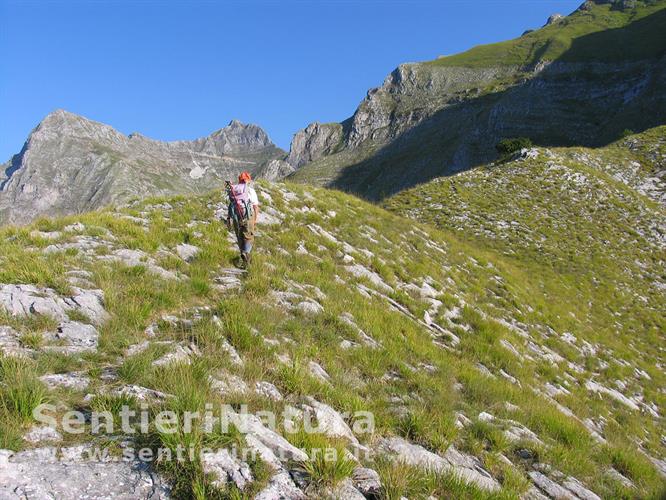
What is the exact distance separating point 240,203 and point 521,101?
113m

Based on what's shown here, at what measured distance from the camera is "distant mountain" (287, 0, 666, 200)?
281 ft

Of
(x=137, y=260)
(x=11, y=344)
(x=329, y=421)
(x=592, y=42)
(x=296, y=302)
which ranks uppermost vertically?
(x=592, y=42)

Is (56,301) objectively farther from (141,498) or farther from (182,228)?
(182,228)

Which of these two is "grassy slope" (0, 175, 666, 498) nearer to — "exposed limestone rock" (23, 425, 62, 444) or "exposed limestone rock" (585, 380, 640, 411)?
"exposed limestone rock" (23, 425, 62, 444)

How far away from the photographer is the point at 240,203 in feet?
32.5

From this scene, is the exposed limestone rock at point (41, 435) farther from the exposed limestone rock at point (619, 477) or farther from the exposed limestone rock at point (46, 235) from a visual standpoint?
the exposed limestone rock at point (619, 477)

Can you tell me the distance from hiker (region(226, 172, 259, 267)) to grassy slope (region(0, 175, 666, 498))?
56 centimetres

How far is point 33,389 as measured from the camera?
379cm

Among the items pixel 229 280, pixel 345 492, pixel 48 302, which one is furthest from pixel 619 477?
pixel 48 302

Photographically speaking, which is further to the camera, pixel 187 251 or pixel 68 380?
pixel 187 251

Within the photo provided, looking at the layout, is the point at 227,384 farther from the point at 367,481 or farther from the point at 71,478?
the point at 367,481

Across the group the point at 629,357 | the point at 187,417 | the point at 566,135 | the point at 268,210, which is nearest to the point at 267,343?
the point at 187,417

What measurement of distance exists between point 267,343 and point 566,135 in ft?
328

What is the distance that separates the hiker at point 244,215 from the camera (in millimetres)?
9758
